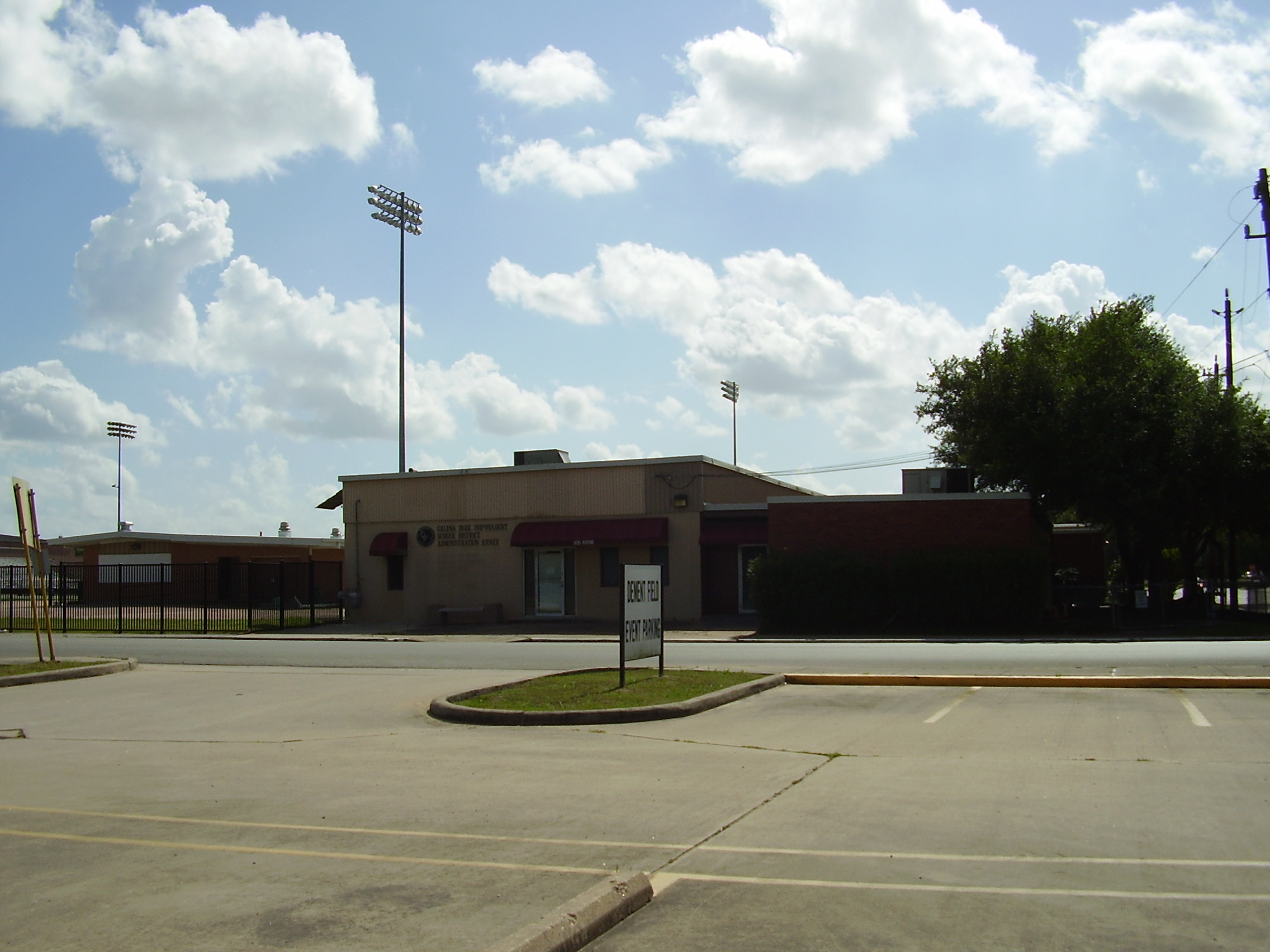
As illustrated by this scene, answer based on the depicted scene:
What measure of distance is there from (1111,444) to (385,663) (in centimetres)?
1980

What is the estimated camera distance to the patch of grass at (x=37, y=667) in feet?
56.9

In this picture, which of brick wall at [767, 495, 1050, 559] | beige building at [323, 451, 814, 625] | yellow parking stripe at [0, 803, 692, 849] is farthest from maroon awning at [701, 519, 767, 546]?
yellow parking stripe at [0, 803, 692, 849]

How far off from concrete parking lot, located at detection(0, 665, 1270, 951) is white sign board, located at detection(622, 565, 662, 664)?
6.84 ft

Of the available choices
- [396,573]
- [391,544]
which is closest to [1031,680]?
[391,544]

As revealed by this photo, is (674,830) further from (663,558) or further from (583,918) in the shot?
(663,558)

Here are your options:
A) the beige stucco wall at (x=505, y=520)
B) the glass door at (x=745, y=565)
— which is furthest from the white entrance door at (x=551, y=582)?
the glass door at (x=745, y=565)

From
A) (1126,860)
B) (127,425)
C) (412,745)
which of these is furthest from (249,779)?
(127,425)

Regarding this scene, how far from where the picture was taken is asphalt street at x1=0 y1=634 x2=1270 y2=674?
55.6ft

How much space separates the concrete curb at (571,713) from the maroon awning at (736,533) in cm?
1941

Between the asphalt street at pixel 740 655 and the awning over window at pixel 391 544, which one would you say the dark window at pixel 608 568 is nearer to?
the awning over window at pixel 391 544

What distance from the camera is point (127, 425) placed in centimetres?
9144

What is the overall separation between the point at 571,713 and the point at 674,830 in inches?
188

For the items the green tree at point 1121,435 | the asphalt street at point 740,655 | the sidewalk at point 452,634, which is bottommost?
the sidewalk at point 452,634

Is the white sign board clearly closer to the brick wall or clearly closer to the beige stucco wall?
the brick wall
